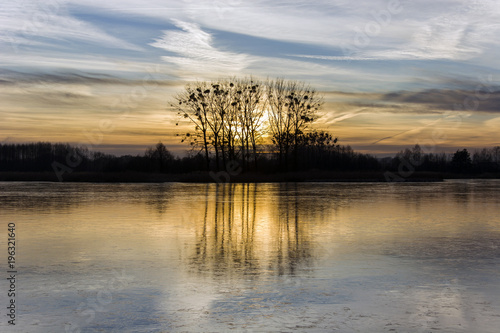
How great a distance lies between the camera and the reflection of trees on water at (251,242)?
8203 millimetres

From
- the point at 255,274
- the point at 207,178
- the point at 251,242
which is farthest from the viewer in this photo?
the point at 207,178

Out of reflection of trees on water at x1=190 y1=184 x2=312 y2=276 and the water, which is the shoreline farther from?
the water

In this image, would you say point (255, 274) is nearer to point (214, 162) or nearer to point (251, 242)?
point (251, 242)

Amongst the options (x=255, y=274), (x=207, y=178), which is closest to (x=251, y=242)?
(x=255, y=274)

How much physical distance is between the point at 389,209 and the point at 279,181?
27.1 meters

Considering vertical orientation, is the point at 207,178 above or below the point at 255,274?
above

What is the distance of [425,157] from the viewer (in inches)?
4045

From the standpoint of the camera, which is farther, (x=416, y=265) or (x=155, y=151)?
(x=155, y=151)

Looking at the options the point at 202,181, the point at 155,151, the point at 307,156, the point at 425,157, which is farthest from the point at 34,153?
the point at 425,157

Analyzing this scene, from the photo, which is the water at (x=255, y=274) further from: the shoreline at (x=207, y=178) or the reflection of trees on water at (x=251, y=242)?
the shoreline at (x=207, y=178)

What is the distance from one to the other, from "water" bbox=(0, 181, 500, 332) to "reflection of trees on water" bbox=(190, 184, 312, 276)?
0.03 metres

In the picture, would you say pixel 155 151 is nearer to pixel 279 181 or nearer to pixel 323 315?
pixel 279 181

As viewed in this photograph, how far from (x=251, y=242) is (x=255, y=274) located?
3.08m

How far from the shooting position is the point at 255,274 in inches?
299
